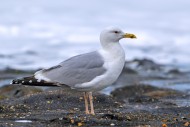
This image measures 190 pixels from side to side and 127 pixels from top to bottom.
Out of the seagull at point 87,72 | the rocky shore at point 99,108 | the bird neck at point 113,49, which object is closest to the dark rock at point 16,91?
the rocky shore at point 99,108

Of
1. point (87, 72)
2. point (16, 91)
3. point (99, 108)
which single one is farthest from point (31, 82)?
point (16, 91)

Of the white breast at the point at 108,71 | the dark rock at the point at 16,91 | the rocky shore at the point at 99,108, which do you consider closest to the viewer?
the rocky shore at the point at 99,108

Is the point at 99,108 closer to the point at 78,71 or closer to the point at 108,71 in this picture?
the point at 78,71

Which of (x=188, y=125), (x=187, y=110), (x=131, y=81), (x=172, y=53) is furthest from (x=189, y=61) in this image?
(x=188, y=125)

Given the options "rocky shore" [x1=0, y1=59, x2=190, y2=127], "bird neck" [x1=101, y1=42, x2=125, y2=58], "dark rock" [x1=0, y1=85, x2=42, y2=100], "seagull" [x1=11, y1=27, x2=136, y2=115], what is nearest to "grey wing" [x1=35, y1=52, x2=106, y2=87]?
"seagull" [x1=11, y1=27, x2=136, y2=115]

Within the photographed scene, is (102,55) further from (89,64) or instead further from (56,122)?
(56,122)

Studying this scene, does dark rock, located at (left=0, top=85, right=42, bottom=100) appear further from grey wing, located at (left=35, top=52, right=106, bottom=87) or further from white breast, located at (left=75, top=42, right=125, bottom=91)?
white breast, located at (left=75, top=42, right=125, bottom=91)

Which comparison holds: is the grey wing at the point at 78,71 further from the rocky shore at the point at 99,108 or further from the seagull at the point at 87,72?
the rocky shore at the point at 99,108

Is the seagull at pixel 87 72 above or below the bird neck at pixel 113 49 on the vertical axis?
below

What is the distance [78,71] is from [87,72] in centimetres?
11

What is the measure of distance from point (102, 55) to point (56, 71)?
60 cm

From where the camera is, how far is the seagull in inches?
286

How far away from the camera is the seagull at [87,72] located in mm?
7262

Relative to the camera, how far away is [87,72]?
736cm
